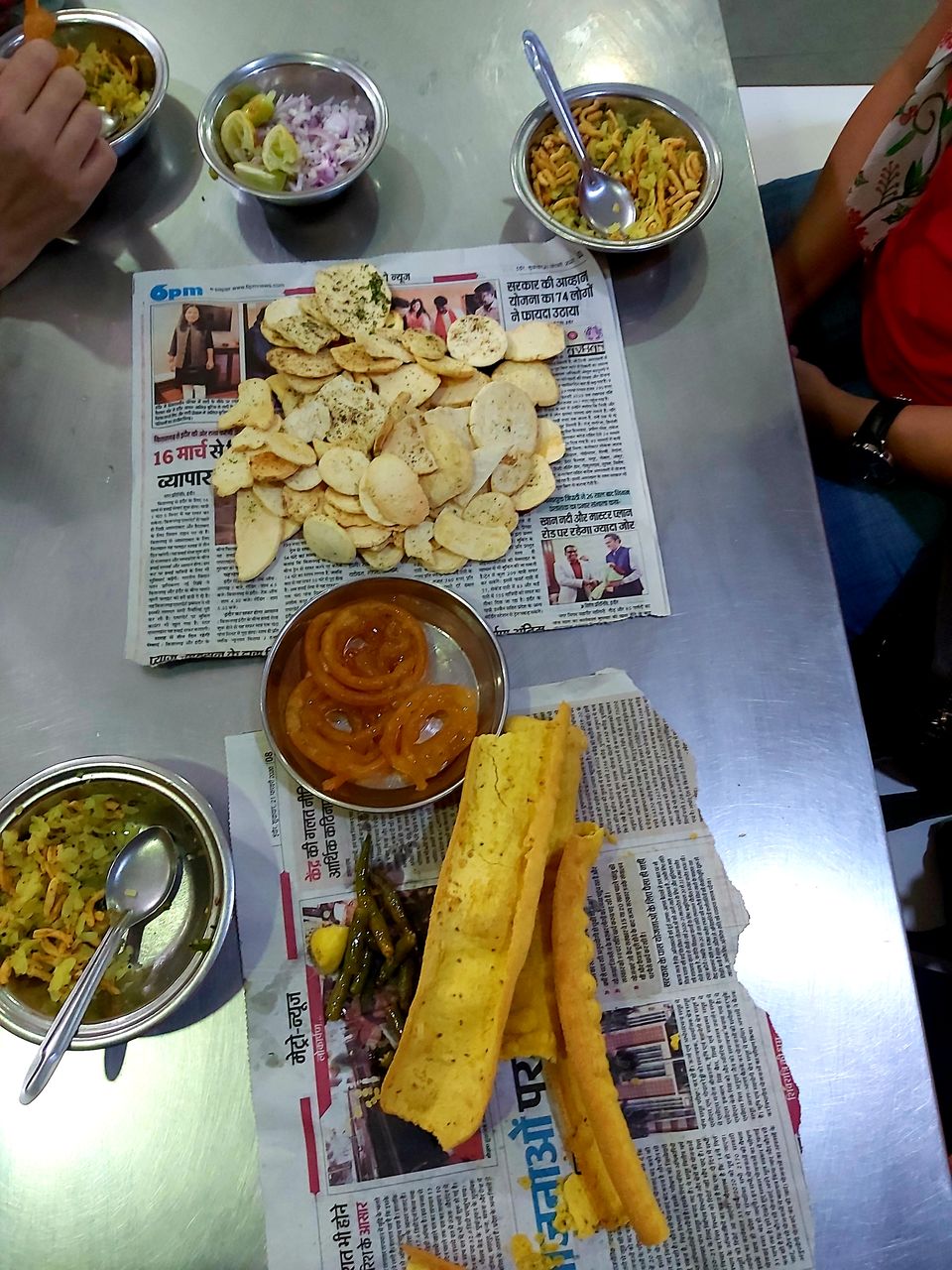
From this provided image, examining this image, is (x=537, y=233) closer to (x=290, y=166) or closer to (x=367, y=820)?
(x=290, y=166)

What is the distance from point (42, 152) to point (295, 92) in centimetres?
31

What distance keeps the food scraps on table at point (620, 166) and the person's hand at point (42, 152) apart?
0.52 meters

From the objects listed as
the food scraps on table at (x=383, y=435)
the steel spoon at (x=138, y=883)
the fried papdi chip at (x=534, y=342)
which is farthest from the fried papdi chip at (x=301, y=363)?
the steel spoon at (x=138, y=883)

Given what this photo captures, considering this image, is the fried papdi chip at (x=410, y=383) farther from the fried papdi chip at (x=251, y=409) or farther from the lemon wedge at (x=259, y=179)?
the lemon wedge at (x=259, y=179)

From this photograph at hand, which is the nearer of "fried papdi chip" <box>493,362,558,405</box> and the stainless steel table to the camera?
the stainless steel table

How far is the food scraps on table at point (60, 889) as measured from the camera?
747 mm

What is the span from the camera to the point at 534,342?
995mm

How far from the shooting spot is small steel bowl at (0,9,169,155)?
3.23 ft

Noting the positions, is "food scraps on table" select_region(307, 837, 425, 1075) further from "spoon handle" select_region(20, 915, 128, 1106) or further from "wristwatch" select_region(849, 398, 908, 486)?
"wristwatch" select_region(849, 398, 908, 486)

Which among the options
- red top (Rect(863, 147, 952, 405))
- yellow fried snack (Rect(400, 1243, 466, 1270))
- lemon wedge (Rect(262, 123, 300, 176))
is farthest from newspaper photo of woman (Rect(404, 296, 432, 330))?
yellow fried snack (Rect(400, 1243, 466, 1270))

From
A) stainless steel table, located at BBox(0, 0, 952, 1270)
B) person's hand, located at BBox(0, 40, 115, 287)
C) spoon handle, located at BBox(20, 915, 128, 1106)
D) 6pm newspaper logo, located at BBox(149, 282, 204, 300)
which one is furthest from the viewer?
6pm newspaper logo, located at BBox(149, 282, 204, 300)

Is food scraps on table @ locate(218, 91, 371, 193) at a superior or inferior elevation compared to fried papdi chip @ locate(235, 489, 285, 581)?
superior

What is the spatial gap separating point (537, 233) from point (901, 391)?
520 millimetres

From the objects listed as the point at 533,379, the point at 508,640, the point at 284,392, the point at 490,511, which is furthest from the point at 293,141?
the point at 508,640
